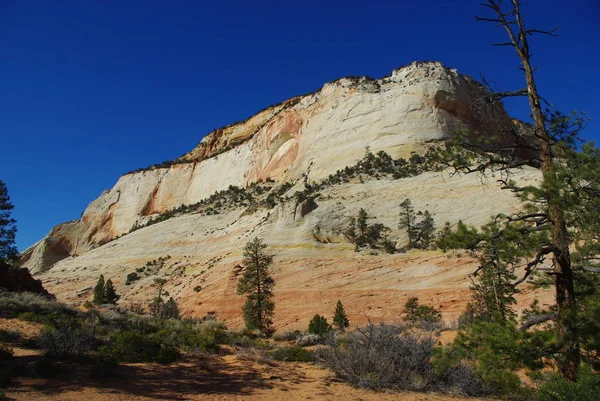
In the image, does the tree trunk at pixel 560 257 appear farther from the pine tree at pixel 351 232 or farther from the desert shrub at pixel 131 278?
the desert shrub at pixel 131 278

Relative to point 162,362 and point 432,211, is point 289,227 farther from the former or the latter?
point 162,362

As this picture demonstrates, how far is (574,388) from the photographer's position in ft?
17.8

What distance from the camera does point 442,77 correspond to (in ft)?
197

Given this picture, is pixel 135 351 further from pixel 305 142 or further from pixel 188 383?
pixel 305 142

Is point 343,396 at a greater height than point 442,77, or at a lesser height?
lesser

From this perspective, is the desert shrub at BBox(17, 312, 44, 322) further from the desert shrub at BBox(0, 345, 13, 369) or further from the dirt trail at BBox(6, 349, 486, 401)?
the desert shrub at BBox(0, 345, 13, 369)

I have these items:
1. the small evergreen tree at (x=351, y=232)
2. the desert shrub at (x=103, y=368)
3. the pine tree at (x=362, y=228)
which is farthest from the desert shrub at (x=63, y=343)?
the small evergreen tree at (x=351, y=232)

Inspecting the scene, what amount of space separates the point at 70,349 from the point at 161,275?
104 feet

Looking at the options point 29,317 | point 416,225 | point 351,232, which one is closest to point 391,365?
point 29,317

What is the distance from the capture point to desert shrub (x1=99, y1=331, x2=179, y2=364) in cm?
1010

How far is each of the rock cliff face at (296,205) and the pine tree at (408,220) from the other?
92cm

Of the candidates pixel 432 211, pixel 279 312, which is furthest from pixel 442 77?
pixel 279 312

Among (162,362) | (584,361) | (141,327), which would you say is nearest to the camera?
(584,361)

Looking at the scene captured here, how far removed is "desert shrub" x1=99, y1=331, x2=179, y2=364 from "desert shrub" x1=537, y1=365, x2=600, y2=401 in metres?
8.59
